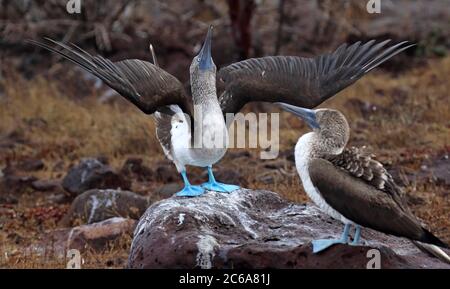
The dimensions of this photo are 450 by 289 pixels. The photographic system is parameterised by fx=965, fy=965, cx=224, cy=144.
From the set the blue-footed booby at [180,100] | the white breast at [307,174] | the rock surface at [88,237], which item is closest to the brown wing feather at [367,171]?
the white breast at [307,174]

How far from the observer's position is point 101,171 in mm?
9594

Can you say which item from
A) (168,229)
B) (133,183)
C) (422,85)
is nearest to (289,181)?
(133,183)

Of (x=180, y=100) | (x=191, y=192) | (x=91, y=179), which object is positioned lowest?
(x=91, y=179)

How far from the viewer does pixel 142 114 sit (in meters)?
12.0

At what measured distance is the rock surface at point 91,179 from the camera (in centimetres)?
954

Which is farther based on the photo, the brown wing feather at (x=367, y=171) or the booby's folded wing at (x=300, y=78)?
the booby's folded wing at (x=300, y=78)

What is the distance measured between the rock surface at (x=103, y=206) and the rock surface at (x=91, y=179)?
75 centimetres

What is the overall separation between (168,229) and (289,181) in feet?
12.3

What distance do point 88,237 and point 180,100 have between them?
2057mm

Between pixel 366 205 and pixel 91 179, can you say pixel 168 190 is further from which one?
pixel 366 205

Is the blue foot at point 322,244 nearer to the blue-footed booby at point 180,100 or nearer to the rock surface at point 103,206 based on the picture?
the blue-footed booby at point 180,100

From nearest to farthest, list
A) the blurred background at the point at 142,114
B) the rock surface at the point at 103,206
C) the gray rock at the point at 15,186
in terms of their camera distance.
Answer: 1. the rock surface at the point at 103,206
2. the blurred background at the point at 142,114
3. the gray rock at the point at 15,186

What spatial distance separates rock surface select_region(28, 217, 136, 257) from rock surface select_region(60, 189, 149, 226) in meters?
0.38

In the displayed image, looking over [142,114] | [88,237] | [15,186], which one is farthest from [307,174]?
[142,114]
